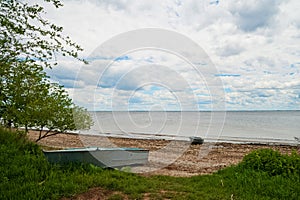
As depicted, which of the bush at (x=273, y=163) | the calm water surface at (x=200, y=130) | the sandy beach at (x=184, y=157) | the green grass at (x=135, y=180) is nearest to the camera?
the green grass at (x=135, y=180)

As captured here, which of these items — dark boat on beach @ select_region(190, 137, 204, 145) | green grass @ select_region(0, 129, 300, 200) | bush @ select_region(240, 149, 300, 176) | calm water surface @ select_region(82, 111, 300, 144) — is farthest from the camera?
calm water surface @ select_region(82, 111, 300, 144)

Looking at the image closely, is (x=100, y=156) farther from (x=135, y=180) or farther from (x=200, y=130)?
(x=200, y=130)

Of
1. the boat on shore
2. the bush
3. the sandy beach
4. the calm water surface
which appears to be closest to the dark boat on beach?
the sandy beach

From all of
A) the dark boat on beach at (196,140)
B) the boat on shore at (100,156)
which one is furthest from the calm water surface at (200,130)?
the dark boat on beach at (196,140)

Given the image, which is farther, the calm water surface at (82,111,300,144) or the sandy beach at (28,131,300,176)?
the calm water surface at (82,111,300,144)

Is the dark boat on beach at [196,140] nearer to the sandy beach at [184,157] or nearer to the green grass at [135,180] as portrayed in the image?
the sandy beach at [184,157]

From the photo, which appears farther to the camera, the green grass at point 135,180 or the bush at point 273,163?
the bush at point 273,163

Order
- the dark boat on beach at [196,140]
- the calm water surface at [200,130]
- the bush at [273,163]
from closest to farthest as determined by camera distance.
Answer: the bush at [273,163], the dark boat on beach at [196,140], the calm water surface at [200,130]

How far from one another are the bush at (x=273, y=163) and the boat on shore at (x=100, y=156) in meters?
4.38

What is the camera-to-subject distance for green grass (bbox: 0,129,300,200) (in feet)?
18.7

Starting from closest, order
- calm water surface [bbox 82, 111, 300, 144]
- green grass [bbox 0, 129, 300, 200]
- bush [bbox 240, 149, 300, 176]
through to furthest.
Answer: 1. green grass [bbox 0, 129, 300, 200]
2. bush [bbox 240, 149, 300, 176]
3. calm water surface [bbox 82, 111, 300, 144]

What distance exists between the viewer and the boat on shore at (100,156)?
767 centimetres

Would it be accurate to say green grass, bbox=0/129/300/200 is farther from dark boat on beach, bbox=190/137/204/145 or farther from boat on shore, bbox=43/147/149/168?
dark boat on beach, bbox=190/137/204/145

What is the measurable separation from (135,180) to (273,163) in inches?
152
